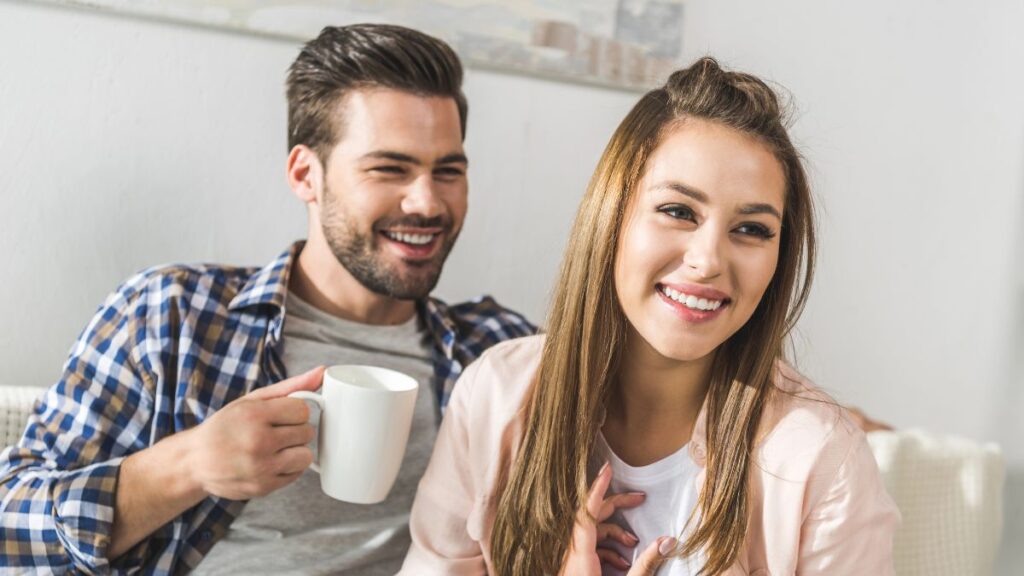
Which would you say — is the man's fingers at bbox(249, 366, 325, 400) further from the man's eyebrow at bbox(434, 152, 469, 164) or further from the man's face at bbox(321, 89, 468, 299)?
the man's eyebrow at bbox(434, 152, 469, 164)

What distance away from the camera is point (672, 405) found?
107 cm

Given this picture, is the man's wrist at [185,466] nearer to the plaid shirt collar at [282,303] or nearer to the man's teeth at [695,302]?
the plaid shirt collar at [282,303]

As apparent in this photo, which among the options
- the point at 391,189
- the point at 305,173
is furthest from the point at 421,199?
the point at 305,173

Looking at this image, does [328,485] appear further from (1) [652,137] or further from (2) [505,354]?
(1) [652,137]

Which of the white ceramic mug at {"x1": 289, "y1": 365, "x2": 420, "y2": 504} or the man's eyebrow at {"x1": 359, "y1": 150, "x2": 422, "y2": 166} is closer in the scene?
the white ceramic mug at {"x1": 289, "y1": 365, "x2": 420, "y2": 504}

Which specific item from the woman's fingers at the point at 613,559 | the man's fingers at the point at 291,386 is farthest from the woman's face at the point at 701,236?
the man's fingers at the point at 291,386

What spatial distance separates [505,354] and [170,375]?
0.43 m

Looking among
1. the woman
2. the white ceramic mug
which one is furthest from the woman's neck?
the white ceramic mug

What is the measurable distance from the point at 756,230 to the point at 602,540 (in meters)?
0.37

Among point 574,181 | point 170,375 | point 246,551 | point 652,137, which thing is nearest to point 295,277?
point 170,375

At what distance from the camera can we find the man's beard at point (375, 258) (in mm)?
1284

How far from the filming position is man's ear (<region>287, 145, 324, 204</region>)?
1.32 meters

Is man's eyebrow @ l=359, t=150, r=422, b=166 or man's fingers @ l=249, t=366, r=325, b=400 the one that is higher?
man's eyebrow @ l=359, t=150, r=422, b=166

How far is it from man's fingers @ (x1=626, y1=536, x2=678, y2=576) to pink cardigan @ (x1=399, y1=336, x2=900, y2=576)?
70 millimetres
